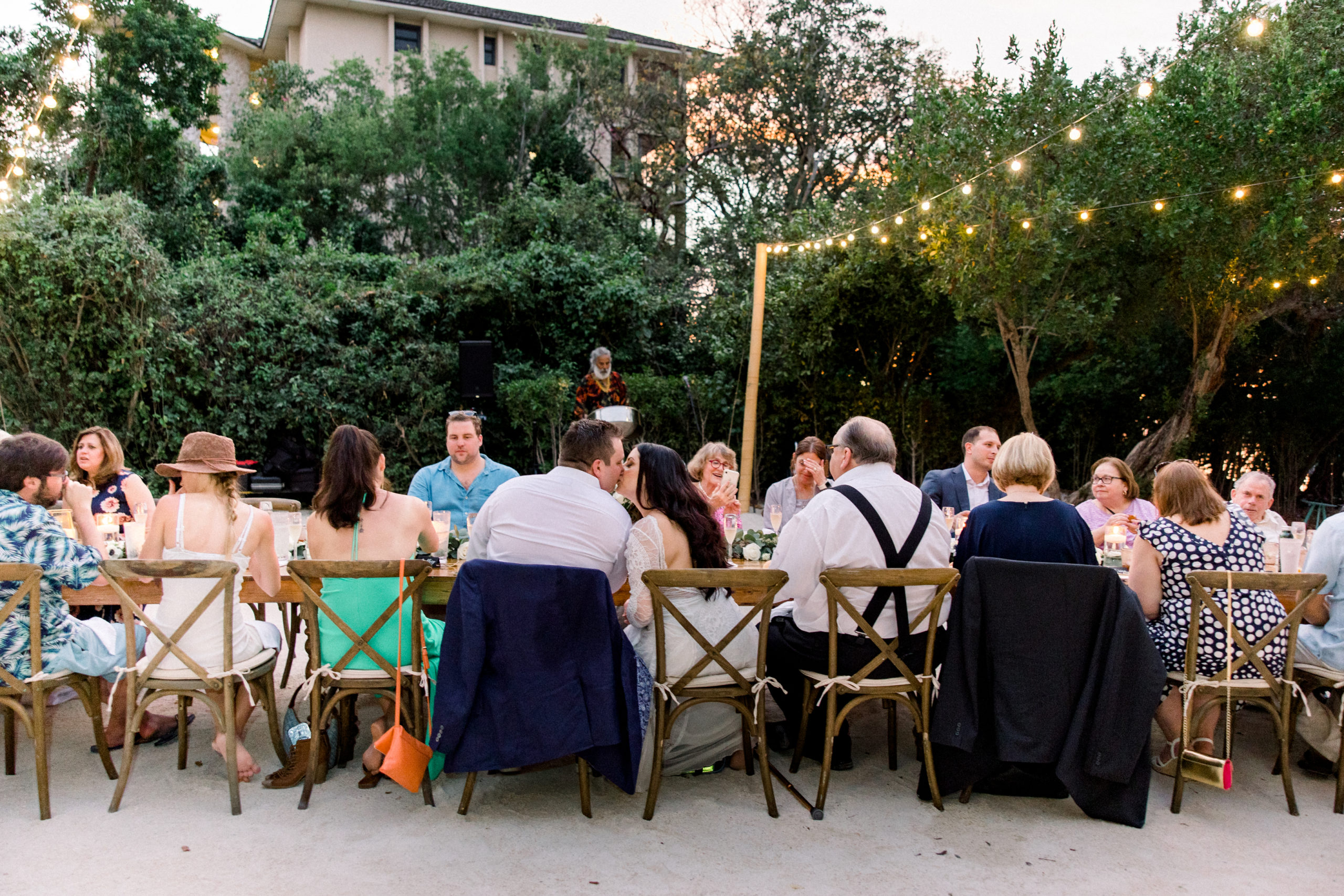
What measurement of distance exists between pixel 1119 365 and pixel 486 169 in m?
11.0

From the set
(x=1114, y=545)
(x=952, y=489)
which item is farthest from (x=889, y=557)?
(x=952, y=489)

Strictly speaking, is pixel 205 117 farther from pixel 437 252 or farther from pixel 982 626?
pixel 982 626

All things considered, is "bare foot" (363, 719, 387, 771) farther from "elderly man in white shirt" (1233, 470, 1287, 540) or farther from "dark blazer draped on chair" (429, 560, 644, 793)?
"elderly man in white shirt" (1233, 470, 1287, 540)

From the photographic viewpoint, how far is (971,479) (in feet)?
17.2

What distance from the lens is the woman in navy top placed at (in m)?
3.31

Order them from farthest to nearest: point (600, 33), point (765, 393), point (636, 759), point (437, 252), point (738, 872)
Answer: point (600, 33) → point (437, 252) → point (765, 393) → point (636, 759) → point (738, 872)

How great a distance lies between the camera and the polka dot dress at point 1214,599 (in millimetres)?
3314

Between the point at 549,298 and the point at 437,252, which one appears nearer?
the point at 549,298

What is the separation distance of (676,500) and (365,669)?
48.9 inches

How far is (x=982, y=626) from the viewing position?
10.5ft

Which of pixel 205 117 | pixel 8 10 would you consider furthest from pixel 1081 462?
pixel 8 10

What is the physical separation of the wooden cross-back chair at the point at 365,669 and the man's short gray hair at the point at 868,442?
1.57 meters

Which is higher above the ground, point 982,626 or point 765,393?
point 765,393

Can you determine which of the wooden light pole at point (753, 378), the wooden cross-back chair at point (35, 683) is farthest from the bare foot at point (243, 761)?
the wooden light pole at point (753, 378)
